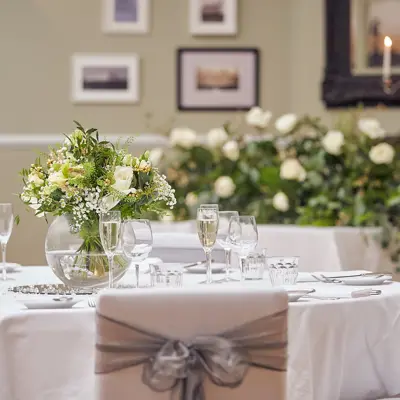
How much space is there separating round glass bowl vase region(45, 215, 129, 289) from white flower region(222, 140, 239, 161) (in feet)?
8.32

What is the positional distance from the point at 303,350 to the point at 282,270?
1.37 feet

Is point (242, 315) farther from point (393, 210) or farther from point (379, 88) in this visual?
point (379, 88)

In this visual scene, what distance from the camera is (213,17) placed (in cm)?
602

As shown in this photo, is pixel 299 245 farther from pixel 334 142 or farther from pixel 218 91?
pixel 218 91

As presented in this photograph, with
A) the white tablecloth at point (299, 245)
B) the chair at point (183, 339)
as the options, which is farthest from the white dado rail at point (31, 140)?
the chair at point (183, 339)

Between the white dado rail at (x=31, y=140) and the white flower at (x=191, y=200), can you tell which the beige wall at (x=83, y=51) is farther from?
the white flower at (x=191, y=200)

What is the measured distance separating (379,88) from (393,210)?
130 cm

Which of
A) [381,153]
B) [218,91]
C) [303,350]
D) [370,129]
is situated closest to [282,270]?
[303,350]

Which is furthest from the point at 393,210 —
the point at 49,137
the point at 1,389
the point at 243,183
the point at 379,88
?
the point at 1,389

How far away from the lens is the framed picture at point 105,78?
5977mm

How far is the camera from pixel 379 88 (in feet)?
19.0

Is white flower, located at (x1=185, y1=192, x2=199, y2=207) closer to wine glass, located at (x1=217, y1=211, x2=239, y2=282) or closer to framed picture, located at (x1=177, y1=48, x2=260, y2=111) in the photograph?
framed picture, located at (x1=177, y1=48, x2=260, y2=111)

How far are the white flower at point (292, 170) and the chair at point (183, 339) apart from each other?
9.65 feet

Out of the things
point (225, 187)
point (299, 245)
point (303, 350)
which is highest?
point (225, 187)
